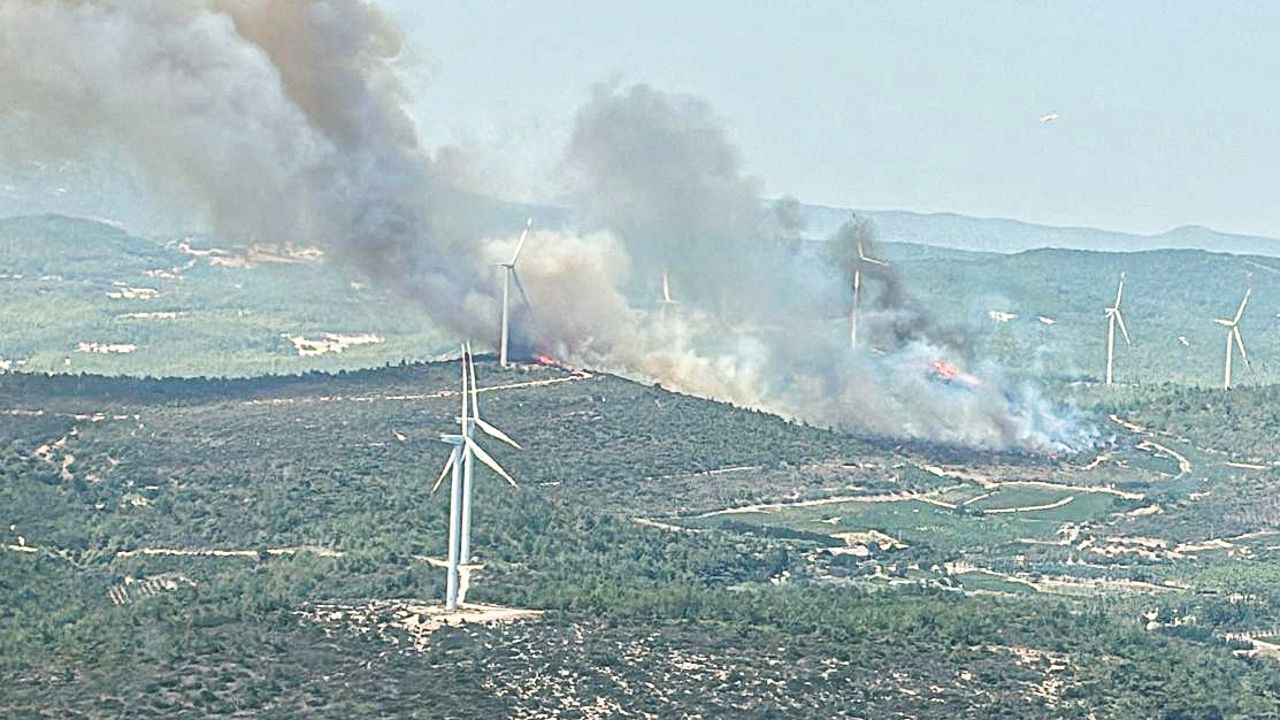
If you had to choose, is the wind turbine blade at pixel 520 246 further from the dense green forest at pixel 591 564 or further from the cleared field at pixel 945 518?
the cleared field at pixel 945 518

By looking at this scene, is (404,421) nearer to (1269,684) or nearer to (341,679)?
(1269,684)

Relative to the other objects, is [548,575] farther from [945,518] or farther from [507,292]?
[945,518]

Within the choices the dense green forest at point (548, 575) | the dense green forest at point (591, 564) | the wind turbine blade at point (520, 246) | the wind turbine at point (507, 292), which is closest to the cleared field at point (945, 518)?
the dense green forest at point (591, 564)

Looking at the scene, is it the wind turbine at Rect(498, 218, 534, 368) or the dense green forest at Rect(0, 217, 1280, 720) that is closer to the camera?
the dense green forest at Rect(0, 217, 1280, 720)

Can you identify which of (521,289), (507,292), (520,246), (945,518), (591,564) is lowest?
(591,564)

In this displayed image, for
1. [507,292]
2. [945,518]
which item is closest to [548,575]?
[507,292]

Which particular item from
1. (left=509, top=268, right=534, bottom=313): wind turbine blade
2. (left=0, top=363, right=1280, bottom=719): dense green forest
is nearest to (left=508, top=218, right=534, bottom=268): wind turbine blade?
(left=509, top=268, right=534, bottom=313): wind turbine blade

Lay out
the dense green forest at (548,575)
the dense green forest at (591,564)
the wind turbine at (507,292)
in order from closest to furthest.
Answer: the dense green forest at (548,575), the dense green forest at (591,564), the wind turbine at (507,292)

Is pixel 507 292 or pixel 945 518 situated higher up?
pixel 507 292

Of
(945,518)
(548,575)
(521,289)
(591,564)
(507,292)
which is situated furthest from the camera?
(521,289)

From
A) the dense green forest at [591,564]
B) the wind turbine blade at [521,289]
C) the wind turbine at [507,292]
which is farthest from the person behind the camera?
the wind turbine blade at [521,289]

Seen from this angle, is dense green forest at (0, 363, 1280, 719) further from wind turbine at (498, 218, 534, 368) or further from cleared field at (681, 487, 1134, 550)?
wind turbine at (498, 218, 534, 368)
